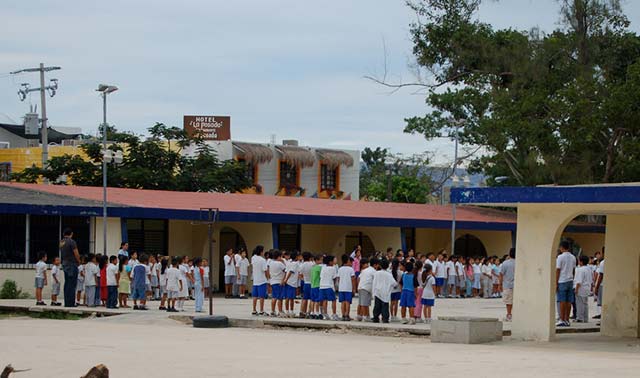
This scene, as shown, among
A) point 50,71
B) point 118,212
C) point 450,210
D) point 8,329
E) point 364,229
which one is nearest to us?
point 8,329

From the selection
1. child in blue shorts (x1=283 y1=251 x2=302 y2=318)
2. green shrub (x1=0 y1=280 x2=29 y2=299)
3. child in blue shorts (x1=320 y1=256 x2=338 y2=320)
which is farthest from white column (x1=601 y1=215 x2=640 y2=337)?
green shrub (x1=0 y1=280 x2=29 y2=299)

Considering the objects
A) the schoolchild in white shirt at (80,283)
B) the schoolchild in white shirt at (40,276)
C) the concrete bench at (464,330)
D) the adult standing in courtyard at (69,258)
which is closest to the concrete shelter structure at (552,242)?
the concrete bench at (464,330)

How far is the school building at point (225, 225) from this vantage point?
102 feet

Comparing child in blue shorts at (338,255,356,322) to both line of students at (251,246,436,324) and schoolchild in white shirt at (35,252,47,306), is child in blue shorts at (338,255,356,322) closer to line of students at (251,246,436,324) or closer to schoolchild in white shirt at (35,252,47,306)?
line of students at (251,246,436,324)

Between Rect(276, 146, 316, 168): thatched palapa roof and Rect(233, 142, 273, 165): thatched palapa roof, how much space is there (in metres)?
0.89

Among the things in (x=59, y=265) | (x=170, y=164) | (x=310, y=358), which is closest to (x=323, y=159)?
(x=170, y=164)

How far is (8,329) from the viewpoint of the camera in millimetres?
21766

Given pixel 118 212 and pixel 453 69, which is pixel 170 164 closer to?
pixel 453 69

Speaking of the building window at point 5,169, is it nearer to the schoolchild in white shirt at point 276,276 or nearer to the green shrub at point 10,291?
the green shrub at point 10,291

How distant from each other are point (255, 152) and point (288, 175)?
2.95 metres

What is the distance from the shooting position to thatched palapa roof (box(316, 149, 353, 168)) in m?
63.3

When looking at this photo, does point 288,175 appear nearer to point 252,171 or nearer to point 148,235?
point 252,171

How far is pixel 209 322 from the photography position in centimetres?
2262

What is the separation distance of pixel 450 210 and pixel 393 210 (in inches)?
145
